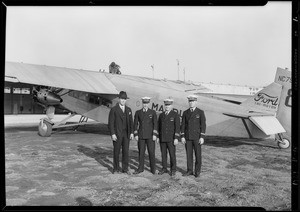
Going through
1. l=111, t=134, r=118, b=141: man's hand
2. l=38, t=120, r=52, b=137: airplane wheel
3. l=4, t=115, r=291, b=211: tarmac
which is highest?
l=111, t=134, r=118, b=141: man's hand

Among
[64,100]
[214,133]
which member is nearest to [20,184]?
[214,133]

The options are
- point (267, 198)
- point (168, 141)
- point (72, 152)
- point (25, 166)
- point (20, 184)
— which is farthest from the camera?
point (72, 152)

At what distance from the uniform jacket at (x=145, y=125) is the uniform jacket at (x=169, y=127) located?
0.20 metres

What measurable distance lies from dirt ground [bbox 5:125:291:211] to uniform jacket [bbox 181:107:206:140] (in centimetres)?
96

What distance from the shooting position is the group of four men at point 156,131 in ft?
20.3

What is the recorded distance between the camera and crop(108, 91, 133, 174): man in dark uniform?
20.6ft

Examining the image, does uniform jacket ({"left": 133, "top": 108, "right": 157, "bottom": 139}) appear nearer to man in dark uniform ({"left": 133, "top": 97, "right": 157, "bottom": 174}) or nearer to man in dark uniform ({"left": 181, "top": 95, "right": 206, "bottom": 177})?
man in dark uniform ({"left": 133, "top": 97, "right": 157, "bottom": 174})

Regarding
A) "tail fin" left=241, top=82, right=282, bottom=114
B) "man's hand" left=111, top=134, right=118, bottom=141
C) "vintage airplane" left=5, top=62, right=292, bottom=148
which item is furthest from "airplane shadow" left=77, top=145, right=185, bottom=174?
"tail fin" left=241, top=82, right=282, bottom=114

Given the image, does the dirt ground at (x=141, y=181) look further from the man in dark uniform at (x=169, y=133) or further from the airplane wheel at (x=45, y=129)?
the airplane wheel at (x=45, y=129)

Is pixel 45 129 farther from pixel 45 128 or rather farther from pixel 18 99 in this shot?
pixel 18 99

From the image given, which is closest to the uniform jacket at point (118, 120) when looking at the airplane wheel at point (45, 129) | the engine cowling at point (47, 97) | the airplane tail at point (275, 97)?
the airplane tail at point (275, 97)

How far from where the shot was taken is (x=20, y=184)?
530 centimetres

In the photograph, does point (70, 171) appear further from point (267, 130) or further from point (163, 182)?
point (267, 130)

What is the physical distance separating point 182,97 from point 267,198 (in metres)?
6.20
